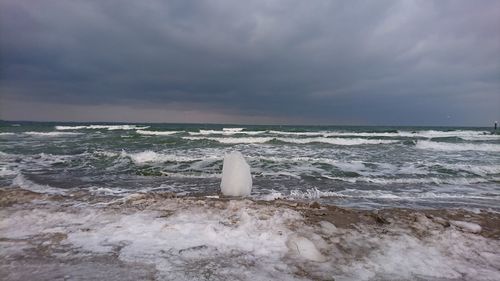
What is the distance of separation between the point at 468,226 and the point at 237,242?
127 inches

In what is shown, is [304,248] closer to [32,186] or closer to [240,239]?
[240,239]

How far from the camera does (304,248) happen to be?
11.9 ft

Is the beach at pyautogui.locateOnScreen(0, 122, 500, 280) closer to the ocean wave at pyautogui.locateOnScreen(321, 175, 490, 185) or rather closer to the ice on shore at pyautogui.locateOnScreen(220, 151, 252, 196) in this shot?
the ice on shore at pyautogui.locateOnScreen(220, 151, 252, 196)

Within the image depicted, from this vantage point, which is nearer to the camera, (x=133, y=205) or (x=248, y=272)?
(x=248, y=272)

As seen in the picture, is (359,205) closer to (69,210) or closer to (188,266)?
(188,266)

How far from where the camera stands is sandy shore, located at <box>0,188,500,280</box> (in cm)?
313

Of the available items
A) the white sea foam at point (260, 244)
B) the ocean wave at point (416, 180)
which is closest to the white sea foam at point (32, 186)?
the white sea foam at point (260, 244)

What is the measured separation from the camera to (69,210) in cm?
497

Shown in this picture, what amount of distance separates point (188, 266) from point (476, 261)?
293 centimetres

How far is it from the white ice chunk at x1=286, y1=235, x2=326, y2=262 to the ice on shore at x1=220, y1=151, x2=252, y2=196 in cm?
295

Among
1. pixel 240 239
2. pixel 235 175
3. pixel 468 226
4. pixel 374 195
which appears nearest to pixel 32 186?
pixel 235 175

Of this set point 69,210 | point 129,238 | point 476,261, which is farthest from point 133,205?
point 476,261

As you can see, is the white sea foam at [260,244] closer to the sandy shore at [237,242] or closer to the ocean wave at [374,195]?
the sandy shore at [237,242]

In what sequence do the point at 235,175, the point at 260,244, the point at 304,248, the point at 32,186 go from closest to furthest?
the point at 304,248
the point at 260,244
the point at 235,175
the point at 32,186
